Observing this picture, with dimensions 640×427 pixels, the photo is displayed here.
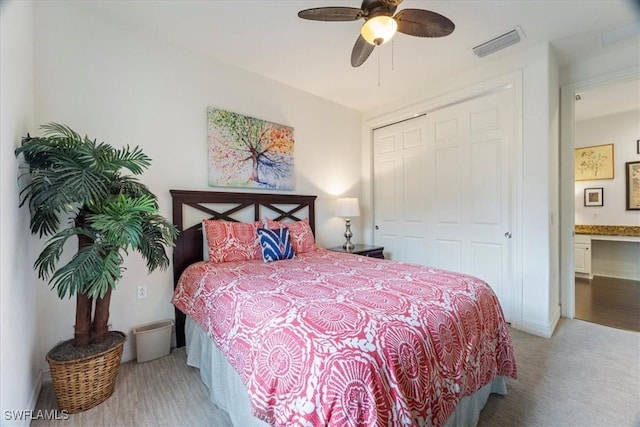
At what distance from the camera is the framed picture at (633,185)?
436 cm

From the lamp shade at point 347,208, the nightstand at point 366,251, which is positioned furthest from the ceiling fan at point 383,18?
Answer: the nightstand at point 366,251

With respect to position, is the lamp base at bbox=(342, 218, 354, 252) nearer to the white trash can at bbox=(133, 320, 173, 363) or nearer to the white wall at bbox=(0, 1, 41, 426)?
the white trash can at bbox=(133, 320, 173, 363)

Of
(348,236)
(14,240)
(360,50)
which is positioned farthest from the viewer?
(348,236)

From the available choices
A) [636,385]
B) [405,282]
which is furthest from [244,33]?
[636,385]

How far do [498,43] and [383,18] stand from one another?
173cm

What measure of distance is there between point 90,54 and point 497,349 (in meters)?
3.69

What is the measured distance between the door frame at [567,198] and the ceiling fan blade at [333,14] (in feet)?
9.41

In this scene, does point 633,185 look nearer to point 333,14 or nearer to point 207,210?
point 333,14

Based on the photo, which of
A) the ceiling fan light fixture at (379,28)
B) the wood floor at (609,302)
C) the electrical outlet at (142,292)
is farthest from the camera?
the wood floor at (609,302)

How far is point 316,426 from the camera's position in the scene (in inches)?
36.7

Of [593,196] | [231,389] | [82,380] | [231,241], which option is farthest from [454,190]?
[82,380]

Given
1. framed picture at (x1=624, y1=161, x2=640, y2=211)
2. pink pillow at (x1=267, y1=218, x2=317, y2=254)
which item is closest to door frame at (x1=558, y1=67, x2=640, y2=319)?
framed picture at (x1=624, y1=161, x2=640, y2=211)

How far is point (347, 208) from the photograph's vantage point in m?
3.71

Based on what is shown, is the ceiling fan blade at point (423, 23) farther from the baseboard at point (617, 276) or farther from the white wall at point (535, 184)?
the baseboard at point (617, 276)
